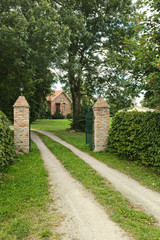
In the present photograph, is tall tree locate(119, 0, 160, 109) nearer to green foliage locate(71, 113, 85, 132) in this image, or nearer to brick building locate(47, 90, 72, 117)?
green foliage locate(71, 113, 85, 132)

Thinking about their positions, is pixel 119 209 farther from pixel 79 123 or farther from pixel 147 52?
pixel 79 123

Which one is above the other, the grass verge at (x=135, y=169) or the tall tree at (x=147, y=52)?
the tall tree at (x=147, y=52)

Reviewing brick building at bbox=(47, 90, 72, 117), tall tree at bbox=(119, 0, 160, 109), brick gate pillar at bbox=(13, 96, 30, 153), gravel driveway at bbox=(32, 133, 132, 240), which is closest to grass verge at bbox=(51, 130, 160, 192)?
gravel driveway at bbox=(32, 133, 132, 240)

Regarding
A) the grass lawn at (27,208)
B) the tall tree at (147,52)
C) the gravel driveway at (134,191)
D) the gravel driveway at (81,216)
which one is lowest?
the gravel driveway at (134,191)

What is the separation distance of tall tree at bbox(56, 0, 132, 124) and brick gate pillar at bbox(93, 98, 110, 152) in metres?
6.45

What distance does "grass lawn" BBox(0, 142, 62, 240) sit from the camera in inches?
121

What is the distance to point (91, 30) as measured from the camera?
18344 millimetres

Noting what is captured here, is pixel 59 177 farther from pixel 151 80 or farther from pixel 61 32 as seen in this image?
pixel 61 32

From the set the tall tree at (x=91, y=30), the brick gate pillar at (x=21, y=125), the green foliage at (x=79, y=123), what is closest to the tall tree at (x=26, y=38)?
the tall tree at (x=91, y=30)

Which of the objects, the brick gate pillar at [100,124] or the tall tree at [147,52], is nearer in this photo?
the tall tree at [147,52]

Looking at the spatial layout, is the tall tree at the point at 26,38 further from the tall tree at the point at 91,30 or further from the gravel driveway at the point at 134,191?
the gravel driveway at the point at 134,191

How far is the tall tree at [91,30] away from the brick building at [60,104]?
90.5ft

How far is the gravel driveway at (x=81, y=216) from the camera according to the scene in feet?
9.88

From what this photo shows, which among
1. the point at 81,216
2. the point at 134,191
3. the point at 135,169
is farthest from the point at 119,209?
the point at 135,169
